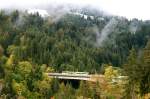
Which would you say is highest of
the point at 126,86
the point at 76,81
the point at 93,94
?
the point at 126,86

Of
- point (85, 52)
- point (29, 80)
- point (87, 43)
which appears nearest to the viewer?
point (29, 80)

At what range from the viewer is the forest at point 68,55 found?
68.8m

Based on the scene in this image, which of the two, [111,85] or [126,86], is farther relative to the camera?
[111,85]

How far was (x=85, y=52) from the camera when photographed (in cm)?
15312

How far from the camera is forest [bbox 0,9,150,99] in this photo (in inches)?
2709

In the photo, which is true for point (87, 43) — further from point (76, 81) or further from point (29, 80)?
point (29, 80)

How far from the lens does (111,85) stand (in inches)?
3191

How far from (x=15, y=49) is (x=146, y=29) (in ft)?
200

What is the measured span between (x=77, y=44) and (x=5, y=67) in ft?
163

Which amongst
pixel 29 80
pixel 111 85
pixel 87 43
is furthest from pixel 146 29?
pixel 111 85

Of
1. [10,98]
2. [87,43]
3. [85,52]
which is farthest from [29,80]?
[87,43]

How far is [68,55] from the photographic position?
14525cm

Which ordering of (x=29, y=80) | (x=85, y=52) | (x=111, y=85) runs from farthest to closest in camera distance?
(x=85, y=52), (x=29, y=80), (x=111, y=85)

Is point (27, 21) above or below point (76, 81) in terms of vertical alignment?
above
